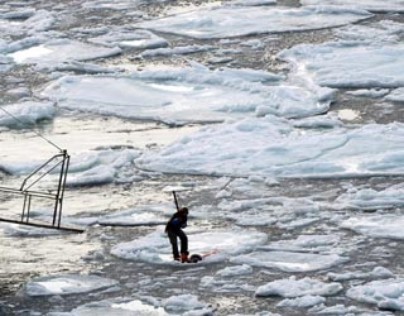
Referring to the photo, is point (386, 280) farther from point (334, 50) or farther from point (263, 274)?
point (334, 50)

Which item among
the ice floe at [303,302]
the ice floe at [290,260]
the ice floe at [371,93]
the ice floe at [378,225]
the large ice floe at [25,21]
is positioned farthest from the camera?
the large ice floe at [25,21]

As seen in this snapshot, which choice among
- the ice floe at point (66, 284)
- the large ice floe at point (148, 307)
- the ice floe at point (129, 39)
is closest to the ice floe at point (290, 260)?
the large ice floe at point (148, 307)

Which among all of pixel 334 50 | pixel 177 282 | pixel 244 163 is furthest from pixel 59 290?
pixel 334 50

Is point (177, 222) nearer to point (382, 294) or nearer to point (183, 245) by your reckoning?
point (183, 245)

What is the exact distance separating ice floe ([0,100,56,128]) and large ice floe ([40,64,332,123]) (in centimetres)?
56

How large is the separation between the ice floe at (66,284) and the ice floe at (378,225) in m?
3.65

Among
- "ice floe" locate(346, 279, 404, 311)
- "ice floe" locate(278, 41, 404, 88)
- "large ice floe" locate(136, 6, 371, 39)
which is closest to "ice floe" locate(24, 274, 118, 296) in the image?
"ice floe" locate(346, 279, 404, 311)

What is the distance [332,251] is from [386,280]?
4.58 feet

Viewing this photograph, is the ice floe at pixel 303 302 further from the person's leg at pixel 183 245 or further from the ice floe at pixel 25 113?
the ice floe at pixel 25 113

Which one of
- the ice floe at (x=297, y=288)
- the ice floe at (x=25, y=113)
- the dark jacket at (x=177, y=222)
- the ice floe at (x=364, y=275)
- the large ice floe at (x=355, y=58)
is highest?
the dark jacket at (x=177, y=222)

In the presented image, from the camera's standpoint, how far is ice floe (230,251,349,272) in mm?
18219

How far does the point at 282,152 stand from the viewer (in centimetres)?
2333

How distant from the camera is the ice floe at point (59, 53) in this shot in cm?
3083

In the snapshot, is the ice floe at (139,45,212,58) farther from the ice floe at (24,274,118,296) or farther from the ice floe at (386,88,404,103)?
the ice floe at (24,274,118,296)
